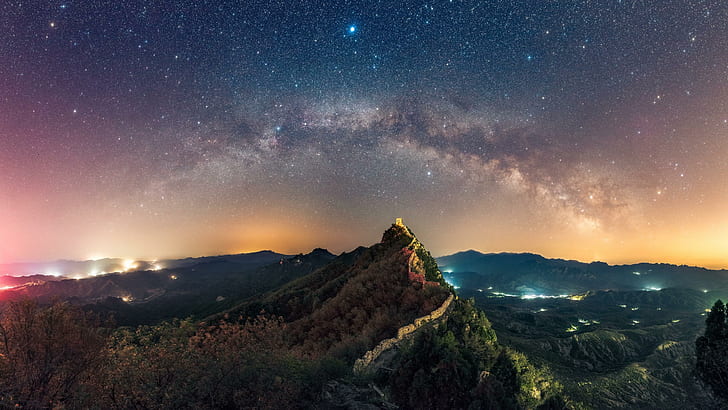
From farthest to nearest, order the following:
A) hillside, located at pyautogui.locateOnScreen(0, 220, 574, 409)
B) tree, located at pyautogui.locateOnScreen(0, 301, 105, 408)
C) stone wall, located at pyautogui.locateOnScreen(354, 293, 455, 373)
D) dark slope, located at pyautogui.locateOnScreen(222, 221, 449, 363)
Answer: dark slope, located at pyautogui.locateOnScreen(222, 221, 449, 363), stone wall, located at pyautogui.locateOnScreen(354, 293, 455, 373), hillside, located at pyautogui.locateOnScreen(0, 220, 574, 409), tree, located at pyautogui.locateOnScreen(0, 301, 105, 408)

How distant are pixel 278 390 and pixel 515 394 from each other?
974 inches

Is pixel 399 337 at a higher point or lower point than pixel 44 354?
lower

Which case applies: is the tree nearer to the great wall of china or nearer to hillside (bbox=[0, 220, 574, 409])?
hillside (bbox=[0, 220, 574, 409])

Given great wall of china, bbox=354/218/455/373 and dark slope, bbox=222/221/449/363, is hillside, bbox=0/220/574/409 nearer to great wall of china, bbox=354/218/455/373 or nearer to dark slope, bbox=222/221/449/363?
great wall of china, bbox=354/218/455/373

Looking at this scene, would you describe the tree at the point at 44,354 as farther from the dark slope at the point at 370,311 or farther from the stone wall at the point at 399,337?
the dark slope at the point at 370,311

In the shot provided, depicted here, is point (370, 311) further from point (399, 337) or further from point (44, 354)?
point (44, 354)

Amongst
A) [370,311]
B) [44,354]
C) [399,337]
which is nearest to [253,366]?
[44,354]

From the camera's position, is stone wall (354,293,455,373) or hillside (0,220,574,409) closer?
hillside (0,220,574,409)

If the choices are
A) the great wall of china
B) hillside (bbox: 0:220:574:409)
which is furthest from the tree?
the great wall of china

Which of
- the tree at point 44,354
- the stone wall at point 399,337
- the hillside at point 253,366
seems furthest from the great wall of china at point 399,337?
the tree at point 44,354

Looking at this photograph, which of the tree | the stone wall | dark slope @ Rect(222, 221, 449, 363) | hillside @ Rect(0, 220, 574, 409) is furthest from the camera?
dark slope @ Rect(222, 221, 449, 363)

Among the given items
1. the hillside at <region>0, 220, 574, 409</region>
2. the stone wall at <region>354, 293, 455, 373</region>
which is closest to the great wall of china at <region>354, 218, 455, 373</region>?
the stone wall at <region>354, 293, 455, 373</region>

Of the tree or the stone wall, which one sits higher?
the tree

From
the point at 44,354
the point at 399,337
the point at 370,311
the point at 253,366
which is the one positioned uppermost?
the point at 44,354
